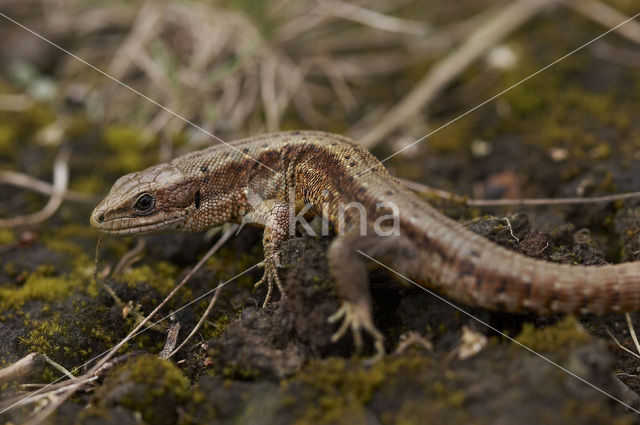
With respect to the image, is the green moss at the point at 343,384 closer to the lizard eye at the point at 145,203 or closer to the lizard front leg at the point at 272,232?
the lizard front leg at the point at 272,232

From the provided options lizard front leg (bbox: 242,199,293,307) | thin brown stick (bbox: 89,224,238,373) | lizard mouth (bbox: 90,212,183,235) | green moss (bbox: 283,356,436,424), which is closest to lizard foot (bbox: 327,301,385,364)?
green moss (bbox: 283,356,436,424)

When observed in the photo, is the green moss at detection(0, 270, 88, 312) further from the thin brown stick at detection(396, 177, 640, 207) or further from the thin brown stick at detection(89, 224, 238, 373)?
the thin brown stick at detection(396, 177, 640, 207)

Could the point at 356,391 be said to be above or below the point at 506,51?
below


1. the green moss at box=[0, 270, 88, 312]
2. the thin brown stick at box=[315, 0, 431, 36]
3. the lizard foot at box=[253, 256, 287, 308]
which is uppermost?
the thin brown stick at box=[315, 0, 431, 36]

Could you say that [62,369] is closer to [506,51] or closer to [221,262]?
[221,262]

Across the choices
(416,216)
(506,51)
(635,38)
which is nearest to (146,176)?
(416,216)
